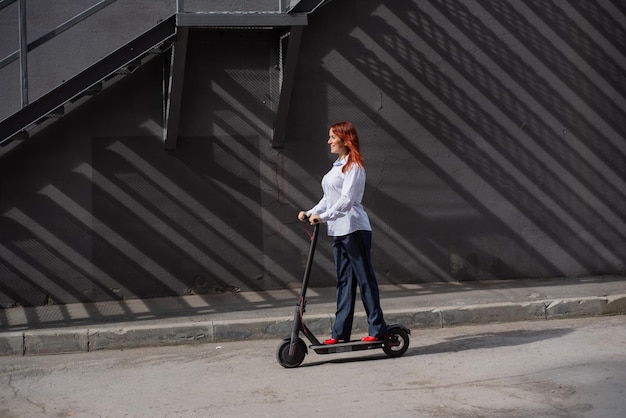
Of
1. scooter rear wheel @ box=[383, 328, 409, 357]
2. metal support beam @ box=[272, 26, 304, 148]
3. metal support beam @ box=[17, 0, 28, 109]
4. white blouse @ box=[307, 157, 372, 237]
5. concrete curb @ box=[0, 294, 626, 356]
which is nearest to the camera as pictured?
white blouse @ box=[307, 157, 372, 237]

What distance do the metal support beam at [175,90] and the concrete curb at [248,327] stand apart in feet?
7.55

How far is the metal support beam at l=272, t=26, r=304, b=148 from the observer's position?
9.56m

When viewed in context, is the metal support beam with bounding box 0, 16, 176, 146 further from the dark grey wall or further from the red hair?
the red hair

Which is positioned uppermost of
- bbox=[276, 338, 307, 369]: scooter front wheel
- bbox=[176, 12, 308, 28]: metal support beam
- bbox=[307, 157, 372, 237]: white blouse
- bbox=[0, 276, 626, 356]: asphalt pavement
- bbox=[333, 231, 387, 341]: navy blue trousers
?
bbox=[176, 12, 308, 28]: metal support beam

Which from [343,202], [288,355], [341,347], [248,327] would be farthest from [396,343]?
[248,327]

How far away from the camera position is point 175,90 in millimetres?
9602

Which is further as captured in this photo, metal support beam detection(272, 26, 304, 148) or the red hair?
metal support beam detection(272, 26, 304, 148)

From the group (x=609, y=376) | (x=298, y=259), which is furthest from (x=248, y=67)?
(x=609, y=376)

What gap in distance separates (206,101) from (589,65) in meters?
4.68

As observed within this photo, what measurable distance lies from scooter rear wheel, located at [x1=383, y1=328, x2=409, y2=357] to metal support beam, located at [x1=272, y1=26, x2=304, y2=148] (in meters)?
3.72

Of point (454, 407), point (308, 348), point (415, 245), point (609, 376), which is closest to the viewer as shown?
point (454, 407)

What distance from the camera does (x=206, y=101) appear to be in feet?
33.3

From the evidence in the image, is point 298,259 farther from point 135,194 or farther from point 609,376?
point 609,376

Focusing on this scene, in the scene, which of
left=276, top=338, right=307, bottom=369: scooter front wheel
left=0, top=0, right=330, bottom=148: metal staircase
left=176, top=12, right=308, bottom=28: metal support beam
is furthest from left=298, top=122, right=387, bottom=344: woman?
left=0, top=0, right=330, bottom=148: metal staircase
